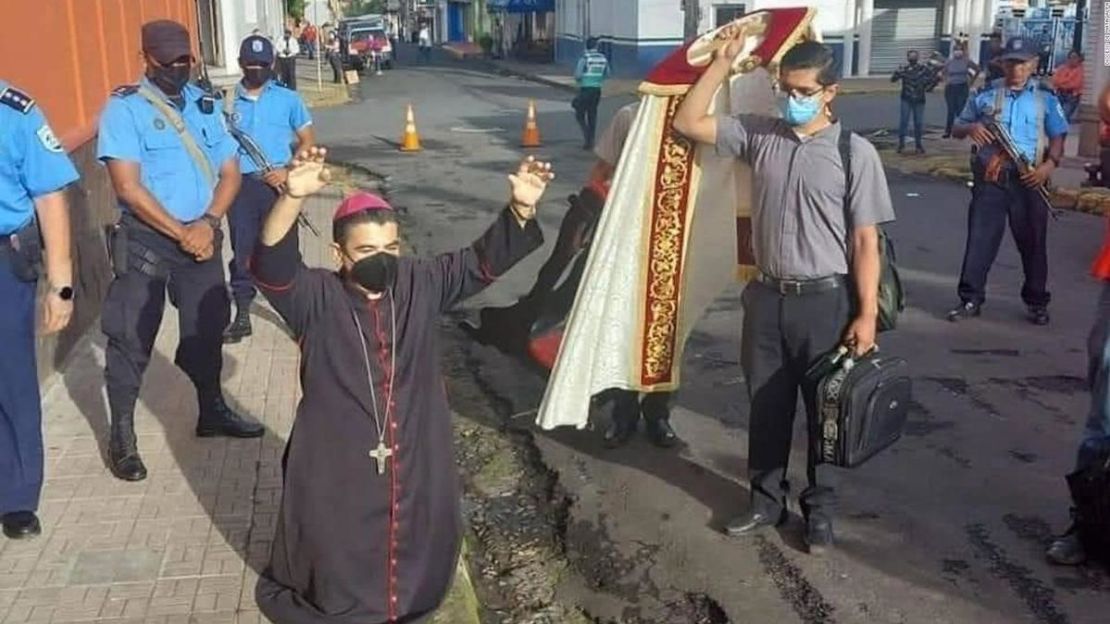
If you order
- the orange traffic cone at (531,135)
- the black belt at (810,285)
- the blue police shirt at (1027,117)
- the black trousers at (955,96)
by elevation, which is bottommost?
the orange traffic cone at (531,135)

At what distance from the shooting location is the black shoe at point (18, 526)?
4527mm

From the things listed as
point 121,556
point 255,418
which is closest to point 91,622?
point 121,556

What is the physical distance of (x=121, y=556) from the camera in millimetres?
4410

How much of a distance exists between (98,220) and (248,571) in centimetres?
444

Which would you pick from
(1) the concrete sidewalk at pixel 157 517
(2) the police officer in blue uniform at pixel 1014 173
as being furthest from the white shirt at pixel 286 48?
(1) the concrete sidewalk at pixel 157 517

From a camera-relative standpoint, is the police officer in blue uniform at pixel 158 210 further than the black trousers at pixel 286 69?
No

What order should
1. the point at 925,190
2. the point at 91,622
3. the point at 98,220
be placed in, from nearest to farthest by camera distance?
the point at 91,622, the point at 98,220, the point at 925,190

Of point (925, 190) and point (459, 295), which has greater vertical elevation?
point (459, 295)

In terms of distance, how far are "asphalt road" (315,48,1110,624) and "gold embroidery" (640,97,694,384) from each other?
57 cm

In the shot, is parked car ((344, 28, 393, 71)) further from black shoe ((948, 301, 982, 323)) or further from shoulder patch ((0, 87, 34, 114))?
shoulder patch ((0, 87, 34, 114))

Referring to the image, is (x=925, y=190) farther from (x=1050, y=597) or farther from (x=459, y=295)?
(x=459, y=295)

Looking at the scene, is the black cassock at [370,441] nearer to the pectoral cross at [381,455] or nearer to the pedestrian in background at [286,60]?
the pectoral cross at [381,455]

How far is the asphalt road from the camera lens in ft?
14.3

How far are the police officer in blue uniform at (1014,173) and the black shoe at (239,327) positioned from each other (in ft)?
14.6
